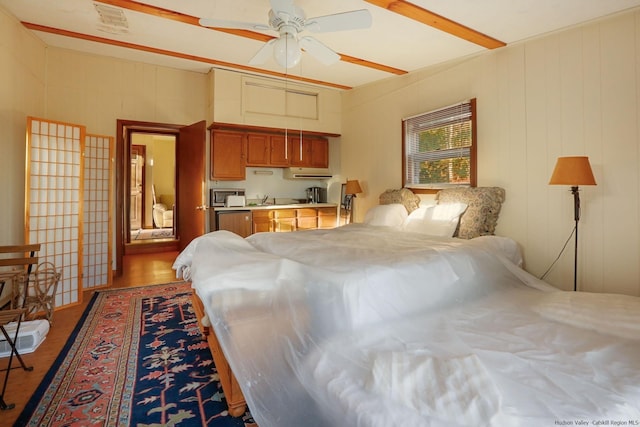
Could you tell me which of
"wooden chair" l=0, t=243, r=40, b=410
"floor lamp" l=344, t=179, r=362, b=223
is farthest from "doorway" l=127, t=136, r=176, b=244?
"wooden chair" l=0, t=243, r=40, b=410

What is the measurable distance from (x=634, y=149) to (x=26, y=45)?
5.85m

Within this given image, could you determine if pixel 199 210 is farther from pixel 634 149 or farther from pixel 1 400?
pixel 634 149

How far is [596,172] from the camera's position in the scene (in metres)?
2.76

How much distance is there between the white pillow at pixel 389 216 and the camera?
4.01m

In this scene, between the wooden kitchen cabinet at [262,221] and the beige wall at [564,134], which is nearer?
the beige wall at [564,134]

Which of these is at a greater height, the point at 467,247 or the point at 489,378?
the point at 467,247

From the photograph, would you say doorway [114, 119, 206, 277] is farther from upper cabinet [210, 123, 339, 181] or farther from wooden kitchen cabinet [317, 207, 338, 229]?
wooden kitchen cabinet [317, 207, 338, 229]

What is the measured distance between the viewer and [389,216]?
4.05 m

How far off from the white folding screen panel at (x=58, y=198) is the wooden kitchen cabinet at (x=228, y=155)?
1.79m

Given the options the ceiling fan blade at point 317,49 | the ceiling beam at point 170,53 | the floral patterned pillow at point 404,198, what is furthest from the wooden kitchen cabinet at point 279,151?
the ceiling fan blade at point 317,49

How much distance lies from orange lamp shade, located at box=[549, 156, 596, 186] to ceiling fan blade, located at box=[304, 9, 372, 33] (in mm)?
1916

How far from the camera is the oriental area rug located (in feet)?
5.53

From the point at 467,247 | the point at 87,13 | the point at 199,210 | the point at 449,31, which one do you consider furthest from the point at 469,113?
the point at 87,13

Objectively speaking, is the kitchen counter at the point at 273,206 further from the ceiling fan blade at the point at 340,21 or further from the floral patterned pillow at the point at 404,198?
the ceiling fan blade at the point at 340,21
